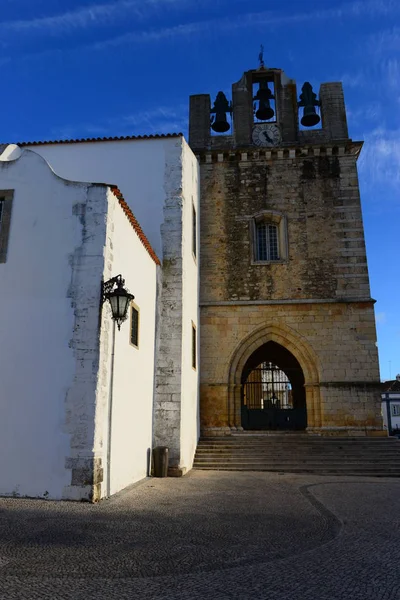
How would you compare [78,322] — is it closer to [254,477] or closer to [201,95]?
[254,477]

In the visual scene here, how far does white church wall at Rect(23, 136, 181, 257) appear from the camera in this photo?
450 inches

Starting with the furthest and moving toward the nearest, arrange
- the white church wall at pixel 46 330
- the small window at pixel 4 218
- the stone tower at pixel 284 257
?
the stone tower at pixel 284 257, the small window at pixel 4 218, the white church wall at pixel 46 330

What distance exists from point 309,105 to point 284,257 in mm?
5331

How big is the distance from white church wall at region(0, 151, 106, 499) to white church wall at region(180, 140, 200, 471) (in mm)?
4019

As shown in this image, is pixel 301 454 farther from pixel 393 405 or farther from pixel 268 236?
pixel 393 405

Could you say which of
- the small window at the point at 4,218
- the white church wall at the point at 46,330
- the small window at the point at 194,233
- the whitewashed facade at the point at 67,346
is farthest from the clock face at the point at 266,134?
the small window at the point at 4,218

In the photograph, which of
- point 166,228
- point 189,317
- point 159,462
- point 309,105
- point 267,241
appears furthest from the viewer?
Result: point 309,105

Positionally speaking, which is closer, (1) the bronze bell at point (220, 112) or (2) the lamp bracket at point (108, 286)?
(2) the lamp bracket at point (108, 286)

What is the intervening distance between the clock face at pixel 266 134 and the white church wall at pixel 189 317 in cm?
317

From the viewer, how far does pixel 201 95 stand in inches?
643

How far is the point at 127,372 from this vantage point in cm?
816

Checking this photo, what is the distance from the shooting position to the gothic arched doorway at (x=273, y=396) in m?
16.5

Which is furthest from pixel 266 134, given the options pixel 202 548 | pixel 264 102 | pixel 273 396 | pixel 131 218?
pixel 202 548

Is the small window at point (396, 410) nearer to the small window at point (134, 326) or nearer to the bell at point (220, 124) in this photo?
the bell at point (220, 124)
